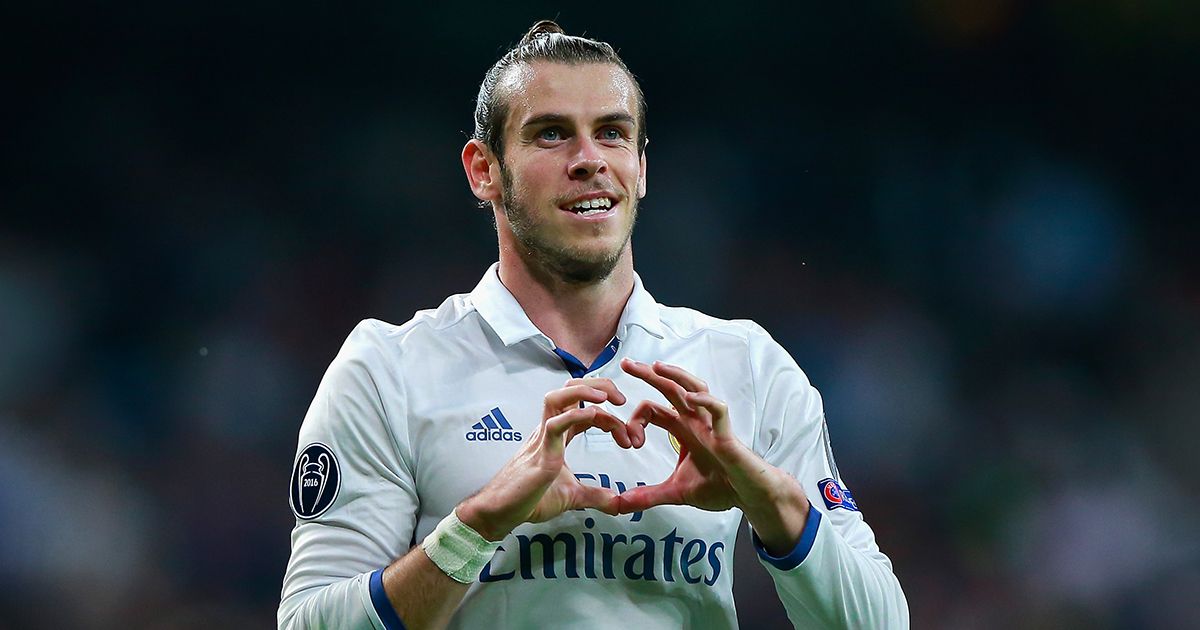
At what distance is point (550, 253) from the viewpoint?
2.61 m

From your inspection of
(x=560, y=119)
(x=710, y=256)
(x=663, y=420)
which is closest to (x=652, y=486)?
(x=663, y=420)

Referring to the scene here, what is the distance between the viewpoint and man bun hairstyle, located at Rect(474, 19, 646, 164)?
270 centimetres

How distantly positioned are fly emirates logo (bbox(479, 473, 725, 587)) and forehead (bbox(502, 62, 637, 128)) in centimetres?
78

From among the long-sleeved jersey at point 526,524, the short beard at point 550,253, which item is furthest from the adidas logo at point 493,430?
the short beard at point 550,253

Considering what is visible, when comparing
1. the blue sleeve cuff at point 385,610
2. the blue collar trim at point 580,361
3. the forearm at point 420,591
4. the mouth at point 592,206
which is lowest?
the blue sleeve cuff at point 385,610

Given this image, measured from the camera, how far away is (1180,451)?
543 cm

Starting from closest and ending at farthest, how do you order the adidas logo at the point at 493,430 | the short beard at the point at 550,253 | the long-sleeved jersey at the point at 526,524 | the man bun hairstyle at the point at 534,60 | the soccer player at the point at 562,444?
the soccer player at the point at 562,444, the long-sleeved jersey at the point at 526,524, the adidas logo at the point at 493,430, the short beard at the point at 550,253, the man bun hairstyle at the point at 534,60

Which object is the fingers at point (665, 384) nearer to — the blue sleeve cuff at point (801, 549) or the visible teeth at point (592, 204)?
the blue sleeve cuff at point (801, 549)

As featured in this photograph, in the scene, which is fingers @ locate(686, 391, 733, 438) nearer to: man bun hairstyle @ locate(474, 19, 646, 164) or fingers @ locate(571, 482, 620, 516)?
fingers @ locate(571, 482, 620, 516)

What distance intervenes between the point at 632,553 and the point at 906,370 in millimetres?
3279

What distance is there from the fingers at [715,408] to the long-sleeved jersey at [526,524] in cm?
30

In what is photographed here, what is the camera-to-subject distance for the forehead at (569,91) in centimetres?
262

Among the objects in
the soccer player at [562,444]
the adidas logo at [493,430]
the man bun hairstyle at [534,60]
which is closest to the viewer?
the soccer player at [562,444]

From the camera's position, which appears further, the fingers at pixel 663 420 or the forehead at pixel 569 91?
the forehead at pixel 569 91
